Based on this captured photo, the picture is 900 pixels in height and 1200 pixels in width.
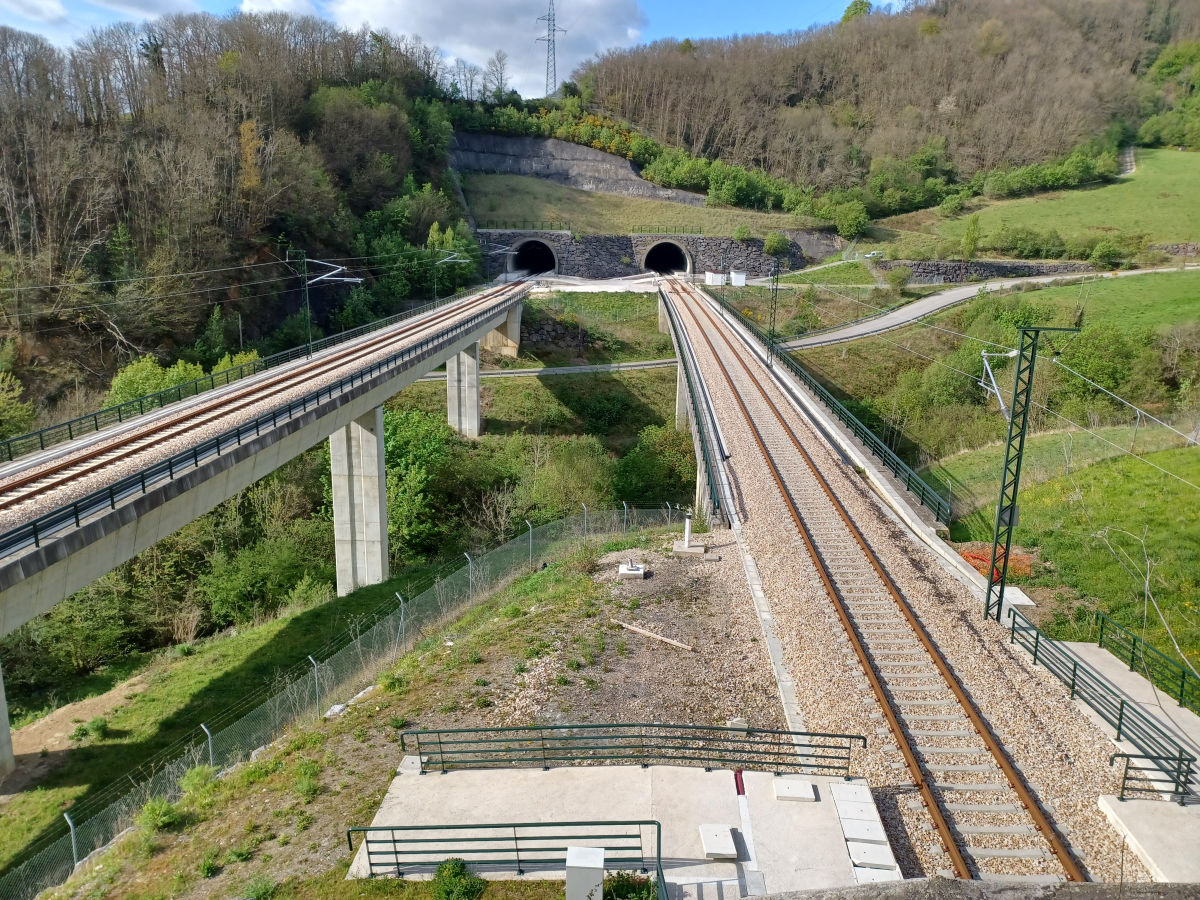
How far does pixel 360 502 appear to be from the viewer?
1212 inches

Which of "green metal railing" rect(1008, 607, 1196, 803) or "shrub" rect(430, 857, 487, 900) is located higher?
"green metal railing" rect(1008, 607, 1196, 803)

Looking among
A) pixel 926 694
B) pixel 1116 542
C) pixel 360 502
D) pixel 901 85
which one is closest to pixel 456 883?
pixel 926 694

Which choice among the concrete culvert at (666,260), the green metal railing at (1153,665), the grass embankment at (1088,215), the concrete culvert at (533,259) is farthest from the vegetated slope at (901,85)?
the green metal railing at (1153,665)

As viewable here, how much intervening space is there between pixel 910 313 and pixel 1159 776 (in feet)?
190

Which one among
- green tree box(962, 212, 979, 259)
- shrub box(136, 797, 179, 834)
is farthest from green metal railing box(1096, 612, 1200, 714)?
green tree box(962, 212, 979, 259)

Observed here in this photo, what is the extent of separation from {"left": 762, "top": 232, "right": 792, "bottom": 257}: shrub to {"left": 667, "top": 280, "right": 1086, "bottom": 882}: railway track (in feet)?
200

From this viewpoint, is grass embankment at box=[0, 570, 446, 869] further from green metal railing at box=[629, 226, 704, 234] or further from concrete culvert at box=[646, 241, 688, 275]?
concrete culvert at box=[646, 241, 688, 275]

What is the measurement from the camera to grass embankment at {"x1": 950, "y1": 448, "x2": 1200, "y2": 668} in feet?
61.0

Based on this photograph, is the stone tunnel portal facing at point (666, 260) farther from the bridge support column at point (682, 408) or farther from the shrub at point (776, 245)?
the bridge support column at point (682, 408)

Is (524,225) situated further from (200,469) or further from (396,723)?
(396,723)

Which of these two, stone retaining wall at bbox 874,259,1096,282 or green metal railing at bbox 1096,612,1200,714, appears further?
stone retaining wall at bbox 874,259,1096,282

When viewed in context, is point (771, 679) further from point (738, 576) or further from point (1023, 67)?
point (1023, 67)

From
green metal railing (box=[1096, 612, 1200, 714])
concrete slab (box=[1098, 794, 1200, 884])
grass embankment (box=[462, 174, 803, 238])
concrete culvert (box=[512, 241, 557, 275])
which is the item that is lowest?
concrete slab (box=[1098, 794, 1200, 884])

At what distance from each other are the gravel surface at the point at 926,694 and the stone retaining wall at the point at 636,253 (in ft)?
195
